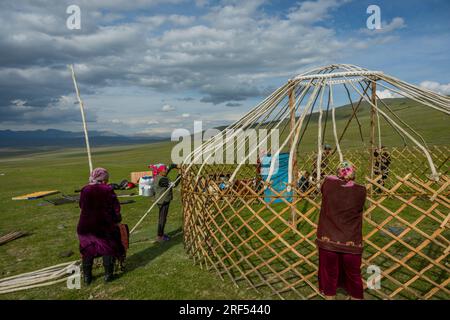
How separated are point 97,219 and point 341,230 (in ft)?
8.55

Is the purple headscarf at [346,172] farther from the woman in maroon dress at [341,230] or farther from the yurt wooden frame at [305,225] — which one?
the yurt wooden frame at [305,225]

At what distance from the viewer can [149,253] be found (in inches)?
188

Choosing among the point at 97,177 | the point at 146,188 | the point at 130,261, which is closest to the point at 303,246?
the point at 130,261

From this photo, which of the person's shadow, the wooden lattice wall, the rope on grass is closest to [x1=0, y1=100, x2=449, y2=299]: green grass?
the person's shadow

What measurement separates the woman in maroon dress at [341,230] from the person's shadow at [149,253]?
8.67 feet

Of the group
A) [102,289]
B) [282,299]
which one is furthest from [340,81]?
[102,289]

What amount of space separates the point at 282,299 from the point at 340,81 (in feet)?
10.7

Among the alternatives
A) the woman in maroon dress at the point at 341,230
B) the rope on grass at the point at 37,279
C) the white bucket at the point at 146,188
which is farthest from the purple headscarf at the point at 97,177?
the white bucket at the point at 146,188

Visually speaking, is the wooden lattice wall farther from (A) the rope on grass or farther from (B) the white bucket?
(B) the white bucket

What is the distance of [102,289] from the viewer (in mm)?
3672

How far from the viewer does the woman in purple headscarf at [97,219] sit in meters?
3.50

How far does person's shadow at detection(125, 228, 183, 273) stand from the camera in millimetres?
4368

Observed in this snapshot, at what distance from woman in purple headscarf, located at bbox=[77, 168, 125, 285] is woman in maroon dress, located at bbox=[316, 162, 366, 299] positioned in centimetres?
233

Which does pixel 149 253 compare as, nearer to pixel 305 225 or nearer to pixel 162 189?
pixel 162 189
